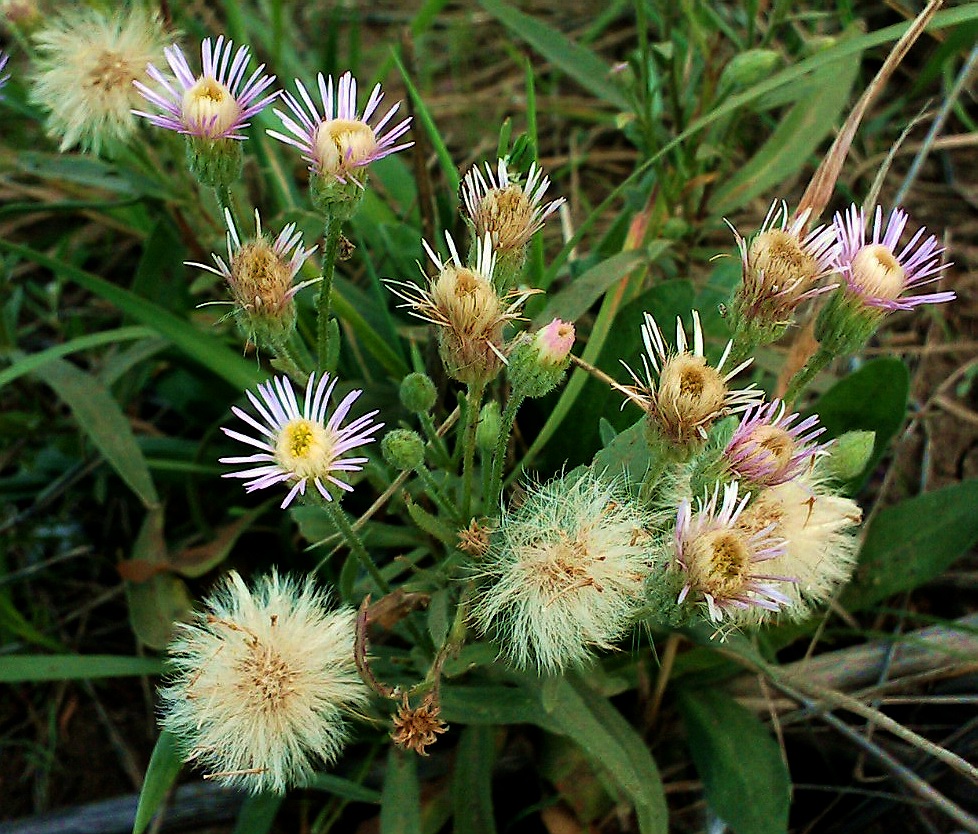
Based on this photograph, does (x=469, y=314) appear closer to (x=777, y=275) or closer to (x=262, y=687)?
(x=777, y=275)

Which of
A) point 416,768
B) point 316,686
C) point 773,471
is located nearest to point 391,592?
point 316,686

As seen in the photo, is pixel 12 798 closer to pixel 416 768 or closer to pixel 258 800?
pixel 258 800

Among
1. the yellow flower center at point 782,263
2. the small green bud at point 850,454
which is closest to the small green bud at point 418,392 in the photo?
the yellow flower center at point 782,263

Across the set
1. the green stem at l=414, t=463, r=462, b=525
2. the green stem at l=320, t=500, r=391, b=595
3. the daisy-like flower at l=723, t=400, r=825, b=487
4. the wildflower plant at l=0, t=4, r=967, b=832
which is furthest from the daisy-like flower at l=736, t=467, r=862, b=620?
the green stem at l=320, t=500, r=391, b=595

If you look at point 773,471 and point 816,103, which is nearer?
point 773,471

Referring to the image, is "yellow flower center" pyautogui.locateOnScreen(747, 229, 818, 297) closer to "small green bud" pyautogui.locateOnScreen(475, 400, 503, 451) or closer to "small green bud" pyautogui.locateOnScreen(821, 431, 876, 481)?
"small green bud" pyautogui.locateOnScreen(821, 431, 876, 481)

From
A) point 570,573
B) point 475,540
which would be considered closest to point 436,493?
point 475,540

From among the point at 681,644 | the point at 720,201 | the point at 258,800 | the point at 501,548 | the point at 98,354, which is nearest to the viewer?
the point at 501,548
